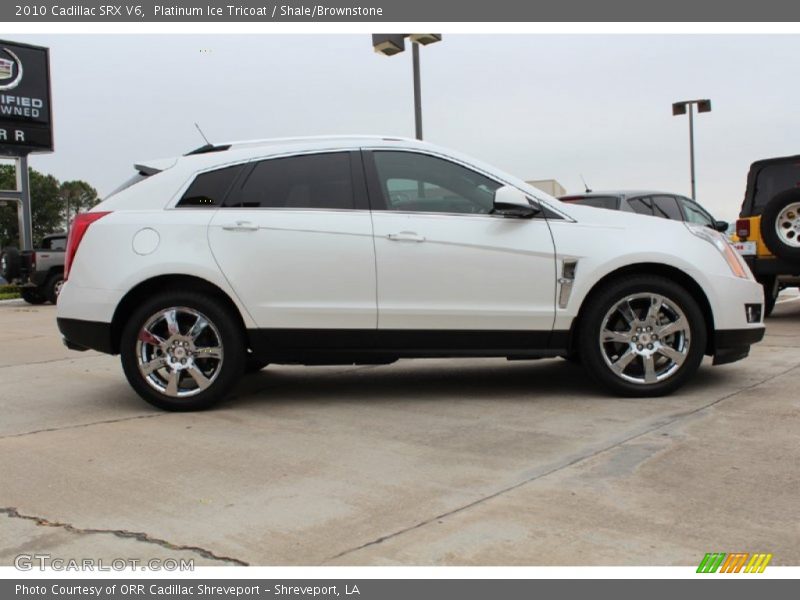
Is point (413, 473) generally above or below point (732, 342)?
below

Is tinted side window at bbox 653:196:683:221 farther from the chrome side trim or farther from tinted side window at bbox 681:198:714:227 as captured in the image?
the chrome side trim

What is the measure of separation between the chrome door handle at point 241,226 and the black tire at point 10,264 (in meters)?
12.3

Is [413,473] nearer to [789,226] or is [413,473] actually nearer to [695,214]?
[789,226]

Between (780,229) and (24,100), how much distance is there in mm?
20398

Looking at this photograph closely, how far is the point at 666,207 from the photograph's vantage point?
9.01 m

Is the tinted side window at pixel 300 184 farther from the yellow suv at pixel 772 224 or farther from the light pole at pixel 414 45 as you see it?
the light pole at pixel 414 45

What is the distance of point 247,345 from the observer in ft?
16.7

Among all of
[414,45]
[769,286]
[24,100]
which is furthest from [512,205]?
[24,100]

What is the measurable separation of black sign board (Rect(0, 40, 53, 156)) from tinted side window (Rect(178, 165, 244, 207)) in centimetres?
1915

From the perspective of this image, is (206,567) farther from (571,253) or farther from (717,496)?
(571,253)

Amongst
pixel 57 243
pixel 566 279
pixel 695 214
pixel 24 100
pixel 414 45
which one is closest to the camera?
pixel 566 279

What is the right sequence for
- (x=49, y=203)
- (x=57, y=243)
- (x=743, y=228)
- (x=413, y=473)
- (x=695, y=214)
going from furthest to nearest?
1. (x=49, y=203)
2. (x=57, y=243)
3. (x=695, y=214)
4. (x=743, y=228)
5. (x=413, y=473)

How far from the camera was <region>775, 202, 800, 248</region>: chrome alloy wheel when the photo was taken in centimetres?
861

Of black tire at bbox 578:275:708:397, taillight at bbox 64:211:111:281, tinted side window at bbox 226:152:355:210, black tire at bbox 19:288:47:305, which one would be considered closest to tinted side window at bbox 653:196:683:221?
black tire at bbox 578:275:708:397
